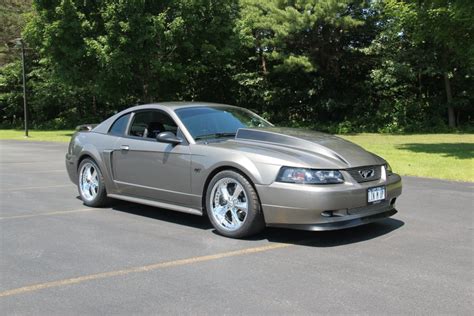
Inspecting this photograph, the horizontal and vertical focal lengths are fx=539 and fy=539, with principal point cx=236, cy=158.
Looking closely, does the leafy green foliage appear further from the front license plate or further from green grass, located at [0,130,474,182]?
the front license plate

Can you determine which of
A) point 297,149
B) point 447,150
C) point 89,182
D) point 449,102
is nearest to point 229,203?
point 297,149

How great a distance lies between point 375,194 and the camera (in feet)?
18.8

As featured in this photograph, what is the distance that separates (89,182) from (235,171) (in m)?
2.95

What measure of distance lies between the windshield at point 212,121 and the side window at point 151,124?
220mm

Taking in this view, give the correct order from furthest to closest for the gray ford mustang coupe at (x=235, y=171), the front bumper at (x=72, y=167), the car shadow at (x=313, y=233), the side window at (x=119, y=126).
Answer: the front bumper at (x=72, y=167)
the side window at (x=119, y=126)
the car shadow at (x=313, y=233)
the gray ford mustang coupe at (x=235, y=171)

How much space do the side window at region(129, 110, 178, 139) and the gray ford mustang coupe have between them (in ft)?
0.04

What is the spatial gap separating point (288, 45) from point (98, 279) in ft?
81.1

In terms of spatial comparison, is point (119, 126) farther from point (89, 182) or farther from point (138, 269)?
point (138, 269)

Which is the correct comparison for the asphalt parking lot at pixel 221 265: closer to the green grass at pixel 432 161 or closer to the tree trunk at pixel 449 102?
the green grass at pixel 432 161

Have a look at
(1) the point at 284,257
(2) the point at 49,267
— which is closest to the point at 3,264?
(2) the point at 49,267

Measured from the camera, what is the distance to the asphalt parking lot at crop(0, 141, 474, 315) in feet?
13.1

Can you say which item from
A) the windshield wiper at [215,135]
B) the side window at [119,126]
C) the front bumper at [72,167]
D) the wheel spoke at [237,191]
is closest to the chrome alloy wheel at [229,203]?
the wheel spoke at [237,191]

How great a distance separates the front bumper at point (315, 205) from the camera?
5332 mm

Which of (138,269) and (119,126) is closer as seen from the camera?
(138,269)
